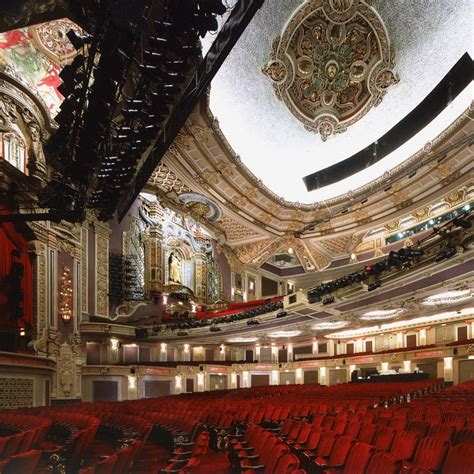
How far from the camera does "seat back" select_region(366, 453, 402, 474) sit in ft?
10.4

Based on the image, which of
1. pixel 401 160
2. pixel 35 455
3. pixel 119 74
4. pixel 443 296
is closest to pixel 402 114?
pixel 401 160

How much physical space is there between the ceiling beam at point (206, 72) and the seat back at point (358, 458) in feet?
22.7

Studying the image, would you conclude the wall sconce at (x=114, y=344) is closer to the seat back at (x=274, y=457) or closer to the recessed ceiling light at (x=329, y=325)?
the recessed ceiling light at (x=329, y=325)

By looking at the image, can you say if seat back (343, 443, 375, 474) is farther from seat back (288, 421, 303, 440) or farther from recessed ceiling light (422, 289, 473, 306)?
recessed ceiling light (422, 289, 473, 306)

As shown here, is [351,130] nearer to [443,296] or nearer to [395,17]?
[395,17]

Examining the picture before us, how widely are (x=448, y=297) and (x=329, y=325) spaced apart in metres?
A: 5.04

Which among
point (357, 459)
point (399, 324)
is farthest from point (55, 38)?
point (399, 324)

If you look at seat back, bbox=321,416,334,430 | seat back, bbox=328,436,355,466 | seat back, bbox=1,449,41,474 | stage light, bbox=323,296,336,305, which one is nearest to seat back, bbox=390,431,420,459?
seat back, bbox=328,436,355,466

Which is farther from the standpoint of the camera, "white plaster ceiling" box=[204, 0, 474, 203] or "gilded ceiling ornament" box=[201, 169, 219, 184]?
"gilded ceiling ornament" box=[201, 169, 219, 184]

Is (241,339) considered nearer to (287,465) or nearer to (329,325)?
(329,325)

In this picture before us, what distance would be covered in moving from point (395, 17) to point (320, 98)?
427 centimetres

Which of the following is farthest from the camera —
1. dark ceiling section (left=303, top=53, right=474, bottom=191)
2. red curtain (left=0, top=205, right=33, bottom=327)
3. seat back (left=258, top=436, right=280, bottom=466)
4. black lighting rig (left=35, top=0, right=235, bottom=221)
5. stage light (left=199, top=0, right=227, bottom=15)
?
dark ceiling section (left=303, top=53, right=474, bottom=191)

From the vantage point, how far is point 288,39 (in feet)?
55.7

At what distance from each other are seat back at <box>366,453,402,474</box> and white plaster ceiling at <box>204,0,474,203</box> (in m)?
11.9
